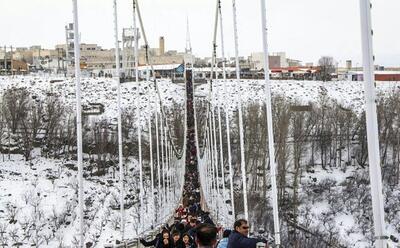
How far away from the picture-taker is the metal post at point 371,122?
18.3ft

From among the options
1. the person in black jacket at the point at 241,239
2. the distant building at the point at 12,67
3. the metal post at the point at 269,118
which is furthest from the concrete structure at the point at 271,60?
the person in black jacket at the point at 241,239

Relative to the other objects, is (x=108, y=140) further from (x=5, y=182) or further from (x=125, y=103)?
(x=125, y=103)

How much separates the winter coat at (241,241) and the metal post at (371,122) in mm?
1147

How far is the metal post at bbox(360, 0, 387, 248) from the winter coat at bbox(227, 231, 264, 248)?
3.76 ft

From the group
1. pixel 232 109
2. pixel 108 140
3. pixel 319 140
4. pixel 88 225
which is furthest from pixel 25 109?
pixel 319 140

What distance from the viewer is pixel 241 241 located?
6035mm

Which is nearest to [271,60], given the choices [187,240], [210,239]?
[187,240]

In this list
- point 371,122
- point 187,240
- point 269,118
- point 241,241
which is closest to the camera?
point 371,122

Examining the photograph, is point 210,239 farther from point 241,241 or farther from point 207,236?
point 241,241

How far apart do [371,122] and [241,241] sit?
64.2 inches

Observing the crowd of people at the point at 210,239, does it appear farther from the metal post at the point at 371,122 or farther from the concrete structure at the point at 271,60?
the concrete structure at the point at 271,60

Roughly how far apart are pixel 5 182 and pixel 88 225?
12.9m

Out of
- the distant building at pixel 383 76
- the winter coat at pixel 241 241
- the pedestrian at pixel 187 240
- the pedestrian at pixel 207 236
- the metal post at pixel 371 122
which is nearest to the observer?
the pedestrian at pixel 207 236

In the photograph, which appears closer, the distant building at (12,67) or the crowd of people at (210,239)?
the crowd of people at (210,239)
